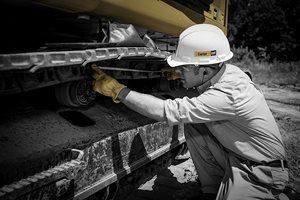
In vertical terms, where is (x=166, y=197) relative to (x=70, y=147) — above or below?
below

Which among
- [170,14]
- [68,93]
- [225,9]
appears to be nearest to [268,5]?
[225,9]

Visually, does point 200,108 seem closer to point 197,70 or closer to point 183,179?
point 197,70

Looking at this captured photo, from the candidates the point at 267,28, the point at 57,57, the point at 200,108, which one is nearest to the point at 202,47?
the point at 200,108

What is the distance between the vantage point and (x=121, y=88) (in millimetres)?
2629

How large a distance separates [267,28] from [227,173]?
23.9 meters

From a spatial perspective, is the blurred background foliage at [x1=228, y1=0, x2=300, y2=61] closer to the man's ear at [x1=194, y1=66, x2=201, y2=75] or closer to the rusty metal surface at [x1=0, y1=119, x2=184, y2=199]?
the rusty metal surface at [x1=0, y1=119, x2=184, y2=199]

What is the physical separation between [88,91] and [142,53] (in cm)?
59

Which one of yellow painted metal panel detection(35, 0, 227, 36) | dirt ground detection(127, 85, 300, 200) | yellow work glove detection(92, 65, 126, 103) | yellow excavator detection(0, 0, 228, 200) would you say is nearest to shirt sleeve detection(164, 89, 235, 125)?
yellow work glove detection(92, 65, 126, 103)

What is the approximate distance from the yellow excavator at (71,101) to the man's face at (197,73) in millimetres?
359

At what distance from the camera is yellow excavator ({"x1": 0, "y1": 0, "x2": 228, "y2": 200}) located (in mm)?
1980

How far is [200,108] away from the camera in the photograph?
2.63m

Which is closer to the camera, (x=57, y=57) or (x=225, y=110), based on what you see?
(x=57, y=57)

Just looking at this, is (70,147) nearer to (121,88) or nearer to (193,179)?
(121,88)

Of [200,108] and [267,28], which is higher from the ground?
[267,28]
